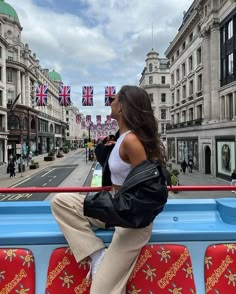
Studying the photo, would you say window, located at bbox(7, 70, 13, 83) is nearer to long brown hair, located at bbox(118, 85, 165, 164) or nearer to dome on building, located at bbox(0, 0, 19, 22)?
dome on building, located at bbox(0, 0, 19, 22)

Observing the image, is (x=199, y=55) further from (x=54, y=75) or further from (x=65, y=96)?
(x=54, y=75)

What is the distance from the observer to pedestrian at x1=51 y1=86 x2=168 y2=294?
210 centimetres

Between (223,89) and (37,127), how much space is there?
167 ft

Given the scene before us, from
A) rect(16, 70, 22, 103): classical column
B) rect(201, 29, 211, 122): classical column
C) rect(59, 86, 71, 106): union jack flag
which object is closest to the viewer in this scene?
rect(59, 86, 71, 106): union jack flag

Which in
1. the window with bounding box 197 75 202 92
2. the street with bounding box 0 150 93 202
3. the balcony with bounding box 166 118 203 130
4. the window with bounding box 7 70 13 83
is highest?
the window with bounding box 7 70 13 83

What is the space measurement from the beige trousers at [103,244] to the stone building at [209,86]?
25.7 meters

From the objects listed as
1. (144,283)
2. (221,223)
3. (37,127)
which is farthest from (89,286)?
(37,127)

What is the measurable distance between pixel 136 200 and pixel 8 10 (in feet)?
236

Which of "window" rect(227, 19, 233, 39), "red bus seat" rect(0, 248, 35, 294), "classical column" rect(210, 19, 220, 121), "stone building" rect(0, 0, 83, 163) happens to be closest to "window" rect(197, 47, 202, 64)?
"classical column" rect(210, 19, 220, 121)

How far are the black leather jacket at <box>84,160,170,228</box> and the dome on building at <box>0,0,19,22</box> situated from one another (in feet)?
231

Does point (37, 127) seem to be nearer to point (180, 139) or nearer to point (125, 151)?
point (180, 139)

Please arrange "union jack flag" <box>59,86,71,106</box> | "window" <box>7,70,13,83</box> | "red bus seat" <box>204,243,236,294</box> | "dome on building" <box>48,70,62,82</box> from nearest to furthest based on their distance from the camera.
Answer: "red bus seat" <box>204,243,236,294</box>, "union jack flag" <box>59,86,71,106</box>, "window" <box>7,70,13,83</box>, "dome on building" <box>48,70,62,82</box>

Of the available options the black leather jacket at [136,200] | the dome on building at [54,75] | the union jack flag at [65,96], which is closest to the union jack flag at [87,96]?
the union jack flag at [65,96]

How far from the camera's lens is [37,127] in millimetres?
72312
